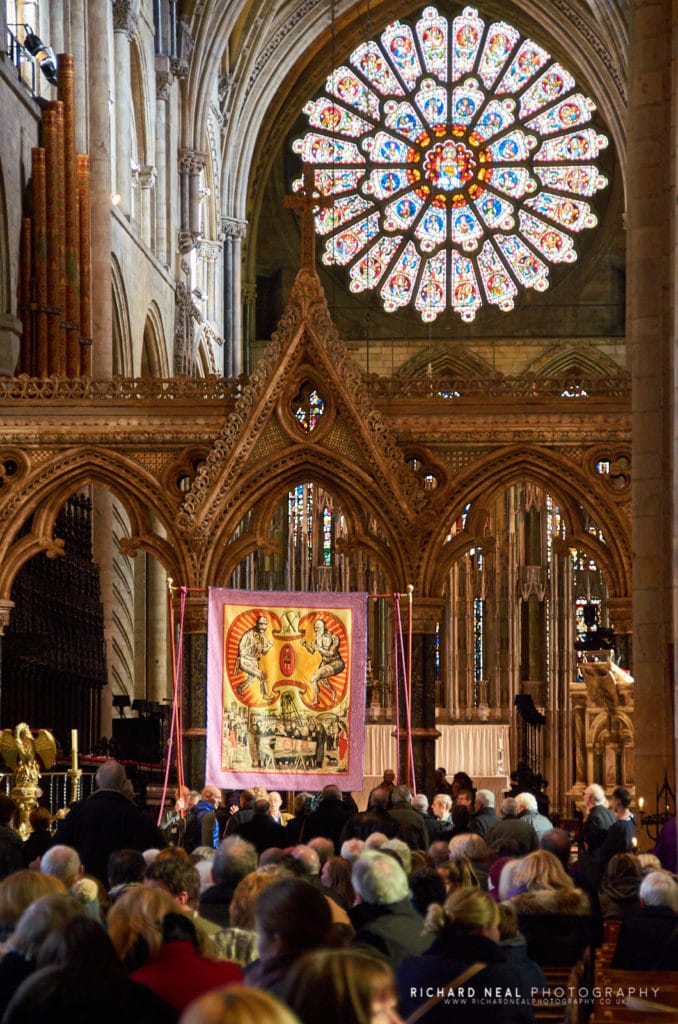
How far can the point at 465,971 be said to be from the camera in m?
5.28

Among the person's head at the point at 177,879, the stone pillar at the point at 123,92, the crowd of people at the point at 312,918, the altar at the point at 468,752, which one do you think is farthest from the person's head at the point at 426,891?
the stone pillar at the point at 123,92

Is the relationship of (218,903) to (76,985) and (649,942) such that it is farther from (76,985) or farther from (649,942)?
(76,985)

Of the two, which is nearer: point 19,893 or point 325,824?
point 19,893

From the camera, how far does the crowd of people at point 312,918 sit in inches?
154

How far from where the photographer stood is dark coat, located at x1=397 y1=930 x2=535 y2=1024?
16.9 ft

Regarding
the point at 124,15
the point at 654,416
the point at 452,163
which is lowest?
the point at 654,416

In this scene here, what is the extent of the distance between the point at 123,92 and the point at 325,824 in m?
16.6

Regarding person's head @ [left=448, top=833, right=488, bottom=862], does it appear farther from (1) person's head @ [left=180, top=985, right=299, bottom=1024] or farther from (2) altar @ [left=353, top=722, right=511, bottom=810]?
(2) altar @ [left=353, top=722, right=511, bottom=810]

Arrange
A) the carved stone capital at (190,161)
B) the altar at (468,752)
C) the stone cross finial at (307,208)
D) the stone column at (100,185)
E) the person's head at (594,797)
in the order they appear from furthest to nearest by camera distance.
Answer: the carved stone capital at (190,161)
the stone column at (100,185)
the altar at (468,752)
the stone cross finial at (307,208)
the person's head at (594,797)

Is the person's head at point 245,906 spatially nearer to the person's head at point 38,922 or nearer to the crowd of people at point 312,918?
the crowd of people at point 312,918

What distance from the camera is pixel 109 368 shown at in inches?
912

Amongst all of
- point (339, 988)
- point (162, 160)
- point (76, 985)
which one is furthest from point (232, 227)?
point (339, 988)

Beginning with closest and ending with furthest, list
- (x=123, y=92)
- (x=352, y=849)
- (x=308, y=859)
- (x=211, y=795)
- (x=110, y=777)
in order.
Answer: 1. (x=308, y=859)
2. (x=352, y=849)
3. (x=110, y=777)
4. (x=211, y=795)
5. (x=123, y=92)

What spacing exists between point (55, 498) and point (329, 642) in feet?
13.3
